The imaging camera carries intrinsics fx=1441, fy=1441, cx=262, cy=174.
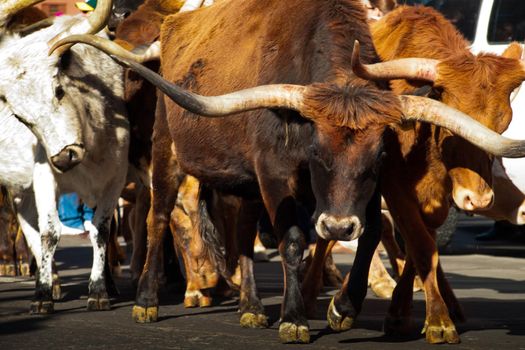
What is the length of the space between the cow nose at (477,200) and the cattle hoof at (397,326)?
88 cm

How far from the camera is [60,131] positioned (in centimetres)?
1021

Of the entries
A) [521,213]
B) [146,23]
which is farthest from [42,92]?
[521,213]

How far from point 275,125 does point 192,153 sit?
142 centimetres

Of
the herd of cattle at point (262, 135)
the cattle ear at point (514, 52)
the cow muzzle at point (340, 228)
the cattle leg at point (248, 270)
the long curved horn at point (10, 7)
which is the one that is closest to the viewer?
the cow muzzle at point (340, 228)

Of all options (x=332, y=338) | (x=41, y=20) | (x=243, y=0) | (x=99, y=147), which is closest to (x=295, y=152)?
(x=332, y=338)

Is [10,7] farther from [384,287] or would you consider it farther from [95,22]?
[384,287]

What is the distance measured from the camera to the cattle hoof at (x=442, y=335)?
27.0ft

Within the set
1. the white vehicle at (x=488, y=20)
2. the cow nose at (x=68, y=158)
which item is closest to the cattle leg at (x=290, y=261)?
the cow nose at (x=68, y=158)

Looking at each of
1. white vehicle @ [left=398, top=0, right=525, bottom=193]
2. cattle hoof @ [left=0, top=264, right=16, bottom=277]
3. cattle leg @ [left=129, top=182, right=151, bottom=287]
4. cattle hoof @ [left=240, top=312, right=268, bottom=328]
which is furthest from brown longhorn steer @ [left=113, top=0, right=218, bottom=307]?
white vehicle @ [left=398, top=0, right=525, bottom=193]

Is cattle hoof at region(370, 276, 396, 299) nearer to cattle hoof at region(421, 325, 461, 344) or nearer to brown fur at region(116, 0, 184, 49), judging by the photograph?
brown fur at region(116, 0, 184, 49)

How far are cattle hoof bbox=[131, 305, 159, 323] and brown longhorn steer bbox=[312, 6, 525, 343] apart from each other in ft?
4.98

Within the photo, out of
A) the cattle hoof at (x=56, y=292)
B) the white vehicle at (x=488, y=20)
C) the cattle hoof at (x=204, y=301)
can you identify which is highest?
the white vehicle at (x=488, y=20)

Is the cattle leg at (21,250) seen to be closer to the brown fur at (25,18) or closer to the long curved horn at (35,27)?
the brown fur at (25,18)

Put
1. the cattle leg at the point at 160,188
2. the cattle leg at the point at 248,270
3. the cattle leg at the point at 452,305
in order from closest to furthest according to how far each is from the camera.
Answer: the cattle leg at the point at 248,270, the cattle leg at the point at 452,305, the cattle leg at the point at 160,188
